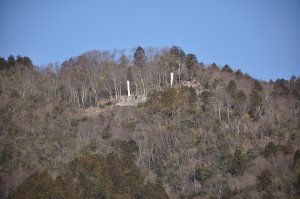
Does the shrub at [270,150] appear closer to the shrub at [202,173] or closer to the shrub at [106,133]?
the shrub at [202,173]

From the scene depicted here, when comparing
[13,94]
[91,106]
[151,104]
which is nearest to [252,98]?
[151,104]

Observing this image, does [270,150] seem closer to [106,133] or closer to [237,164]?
[237,164]

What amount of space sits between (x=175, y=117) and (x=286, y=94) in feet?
46.3

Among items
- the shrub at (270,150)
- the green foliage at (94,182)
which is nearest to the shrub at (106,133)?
the green foliage at (94,182)

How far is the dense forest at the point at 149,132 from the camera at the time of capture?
4859cm

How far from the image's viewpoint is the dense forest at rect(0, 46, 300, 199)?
48.6 metres

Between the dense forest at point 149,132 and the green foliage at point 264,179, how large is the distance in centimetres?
8

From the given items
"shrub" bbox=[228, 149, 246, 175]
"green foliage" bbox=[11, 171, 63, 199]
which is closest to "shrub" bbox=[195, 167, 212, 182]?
"shrub" bbox=[228, 149, 246, 175]

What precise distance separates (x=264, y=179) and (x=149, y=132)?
1602 cm

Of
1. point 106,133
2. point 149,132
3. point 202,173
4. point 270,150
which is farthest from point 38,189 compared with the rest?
point 270,150

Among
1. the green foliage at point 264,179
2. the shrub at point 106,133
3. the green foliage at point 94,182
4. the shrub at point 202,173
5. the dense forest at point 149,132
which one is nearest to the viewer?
the green foliage at point 94,182

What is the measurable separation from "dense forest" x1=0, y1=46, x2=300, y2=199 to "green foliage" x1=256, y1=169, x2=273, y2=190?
8 centimetres

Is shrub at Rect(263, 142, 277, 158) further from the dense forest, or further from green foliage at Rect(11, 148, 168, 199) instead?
green foliage at Rect(11, 148, 168, 199)

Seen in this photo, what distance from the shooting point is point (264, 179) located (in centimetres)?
4722
